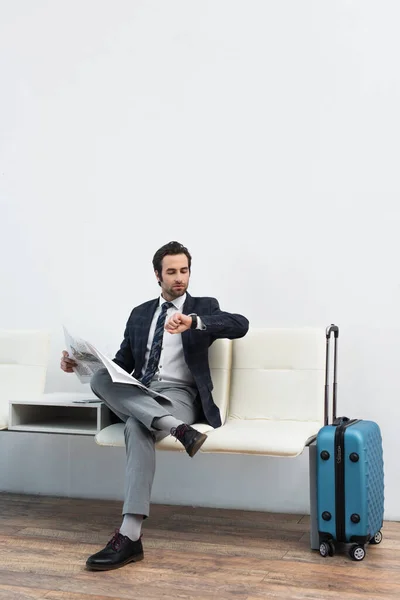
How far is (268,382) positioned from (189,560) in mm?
906

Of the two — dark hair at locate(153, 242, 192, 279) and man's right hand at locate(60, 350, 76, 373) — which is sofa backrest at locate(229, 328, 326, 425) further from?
→ man's right hand at locate(60, 350, 76, 373)

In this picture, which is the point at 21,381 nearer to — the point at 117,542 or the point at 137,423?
the point at 137,423

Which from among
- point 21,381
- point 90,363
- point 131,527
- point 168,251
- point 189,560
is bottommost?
point 189,560

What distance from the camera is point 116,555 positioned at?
289 cm

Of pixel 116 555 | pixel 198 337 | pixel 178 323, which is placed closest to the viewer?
pixel 116 555

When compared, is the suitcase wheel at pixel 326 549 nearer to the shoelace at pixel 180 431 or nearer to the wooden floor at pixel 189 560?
the wooden floor at pixel 189 560

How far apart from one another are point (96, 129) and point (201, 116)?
1.99 feet

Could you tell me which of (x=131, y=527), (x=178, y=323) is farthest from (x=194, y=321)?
(x=131, y=527)

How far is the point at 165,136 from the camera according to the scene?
4.12m

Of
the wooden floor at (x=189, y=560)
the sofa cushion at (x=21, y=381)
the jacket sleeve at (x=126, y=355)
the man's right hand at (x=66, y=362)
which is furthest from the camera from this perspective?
the sofa cushion at (x=21, y=381)

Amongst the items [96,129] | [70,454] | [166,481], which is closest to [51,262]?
[96,129]

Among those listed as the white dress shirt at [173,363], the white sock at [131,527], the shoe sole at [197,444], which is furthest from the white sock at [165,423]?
the white dress shirt at [173,363]

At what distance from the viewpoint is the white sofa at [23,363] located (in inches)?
153

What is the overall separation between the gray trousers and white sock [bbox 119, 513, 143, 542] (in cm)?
3
